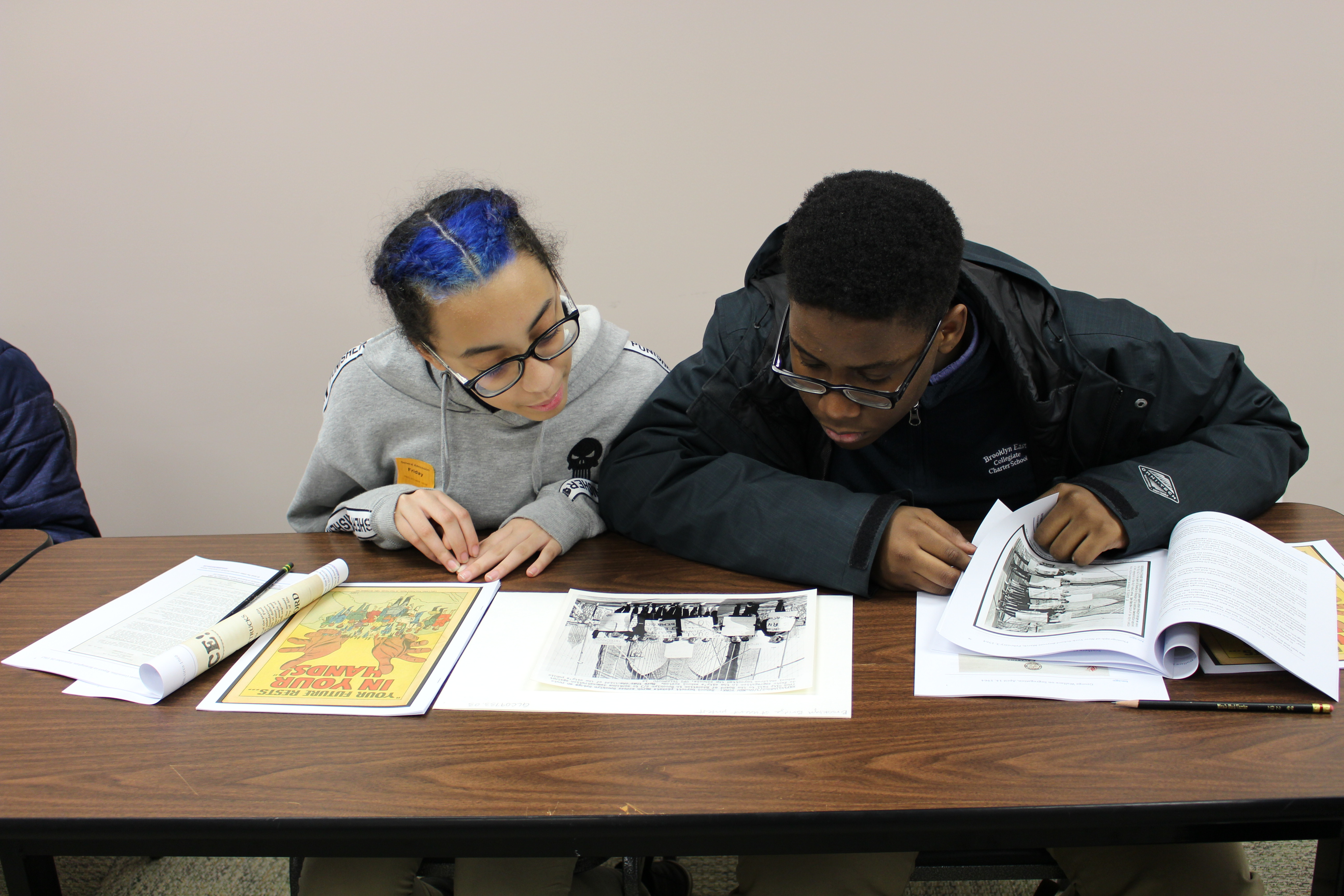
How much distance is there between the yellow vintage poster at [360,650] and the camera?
0.91m

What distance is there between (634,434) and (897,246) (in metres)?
0.50

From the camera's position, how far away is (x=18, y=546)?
1356mm

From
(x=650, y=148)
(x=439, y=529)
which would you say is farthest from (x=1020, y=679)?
(x=650, y=148)

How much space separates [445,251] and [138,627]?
605 millimetres

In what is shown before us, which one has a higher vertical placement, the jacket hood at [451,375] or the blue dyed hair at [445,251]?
the blue dyed hair at [445,251]

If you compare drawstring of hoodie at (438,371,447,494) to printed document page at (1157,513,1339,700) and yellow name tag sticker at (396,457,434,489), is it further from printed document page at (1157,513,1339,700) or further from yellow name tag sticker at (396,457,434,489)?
printed document page at (1157,513,1339,700)

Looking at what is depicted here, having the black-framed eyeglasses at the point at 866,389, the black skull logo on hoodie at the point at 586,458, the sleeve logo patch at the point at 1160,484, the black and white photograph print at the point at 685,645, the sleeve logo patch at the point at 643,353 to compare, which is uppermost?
the black-framed eyeglasses at the point at 866,389

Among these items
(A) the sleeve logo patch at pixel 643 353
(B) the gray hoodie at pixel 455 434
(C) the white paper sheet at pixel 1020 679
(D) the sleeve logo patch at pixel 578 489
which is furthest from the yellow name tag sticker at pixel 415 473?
(C) the white paper sheet at pixel 1020 679

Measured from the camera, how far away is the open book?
0.82 meters

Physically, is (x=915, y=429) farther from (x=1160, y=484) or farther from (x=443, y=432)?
(x=443, y=432)

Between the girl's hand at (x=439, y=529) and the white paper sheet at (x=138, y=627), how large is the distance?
0.15 metres

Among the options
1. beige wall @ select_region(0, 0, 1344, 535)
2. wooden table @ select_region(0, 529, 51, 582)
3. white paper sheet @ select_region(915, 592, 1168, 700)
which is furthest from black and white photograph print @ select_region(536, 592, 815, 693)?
beige wall @ select_region(0, 0, 1344, 535)

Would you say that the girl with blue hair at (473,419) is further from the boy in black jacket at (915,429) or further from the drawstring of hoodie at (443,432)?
the boy in black jacket at (915,429)

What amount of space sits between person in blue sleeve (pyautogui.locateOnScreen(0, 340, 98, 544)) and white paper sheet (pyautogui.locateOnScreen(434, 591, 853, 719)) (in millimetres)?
1058
